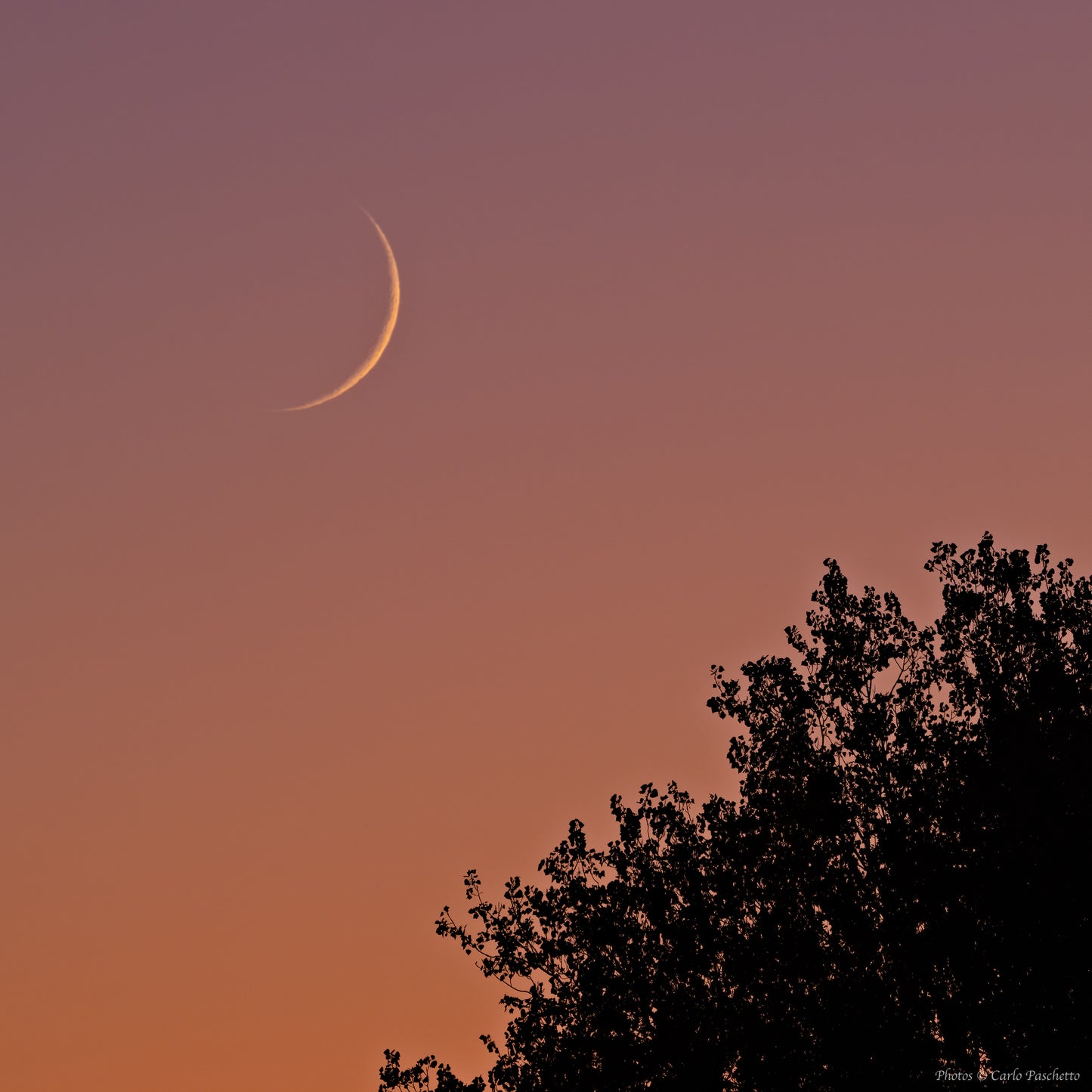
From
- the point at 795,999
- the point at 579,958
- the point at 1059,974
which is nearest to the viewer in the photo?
the point at 1059,974

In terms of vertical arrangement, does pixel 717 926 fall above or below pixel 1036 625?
below

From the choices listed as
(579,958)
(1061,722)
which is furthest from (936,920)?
(579,958)

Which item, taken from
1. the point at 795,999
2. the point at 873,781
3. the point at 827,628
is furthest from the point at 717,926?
the point at 827,628

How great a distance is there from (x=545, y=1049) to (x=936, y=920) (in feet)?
32.3

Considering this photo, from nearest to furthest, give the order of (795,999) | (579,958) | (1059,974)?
(1059,974) < (795,999) < (579,958)

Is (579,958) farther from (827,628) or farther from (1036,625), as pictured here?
(1036,625)

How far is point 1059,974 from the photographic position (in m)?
34.6

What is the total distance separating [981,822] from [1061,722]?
2.74 metres

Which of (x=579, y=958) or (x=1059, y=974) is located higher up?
(x=579, y=958)

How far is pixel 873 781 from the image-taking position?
37.3m

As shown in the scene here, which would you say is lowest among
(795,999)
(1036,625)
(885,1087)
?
(885,1087)

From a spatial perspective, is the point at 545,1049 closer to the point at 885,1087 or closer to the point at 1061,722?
the point at 885,1087

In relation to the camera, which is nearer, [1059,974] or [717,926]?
[1059,974]

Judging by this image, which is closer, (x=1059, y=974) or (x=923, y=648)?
(x=1059, y=974)
